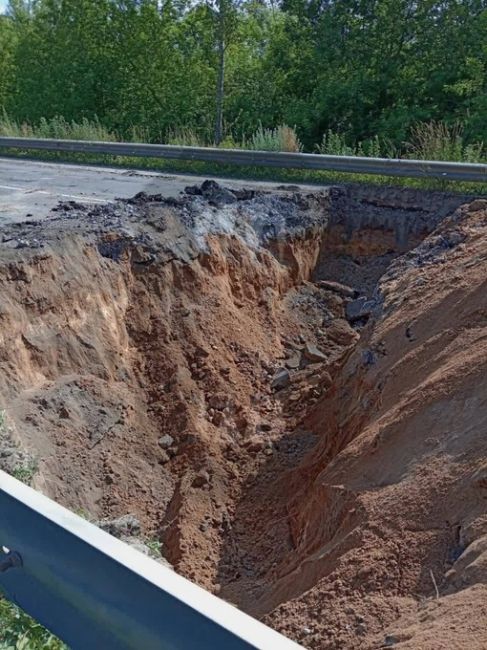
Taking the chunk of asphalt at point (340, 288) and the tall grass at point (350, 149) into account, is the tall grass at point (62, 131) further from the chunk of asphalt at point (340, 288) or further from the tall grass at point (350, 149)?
the chunk of asphalt at point (340, 288)

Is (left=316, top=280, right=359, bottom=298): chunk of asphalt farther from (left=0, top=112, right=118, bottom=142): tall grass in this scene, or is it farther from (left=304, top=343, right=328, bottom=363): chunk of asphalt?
(left=0, top=112, right=118, bottom=142): tall grass

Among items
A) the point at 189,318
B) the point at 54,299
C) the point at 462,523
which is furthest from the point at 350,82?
the point at 462,523

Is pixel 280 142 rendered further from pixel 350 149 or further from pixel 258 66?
pixel 258 66

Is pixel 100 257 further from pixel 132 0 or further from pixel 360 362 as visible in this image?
pixel 132 0

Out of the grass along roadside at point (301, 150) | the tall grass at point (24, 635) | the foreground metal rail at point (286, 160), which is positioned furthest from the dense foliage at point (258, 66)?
the tall grass at point (24, 635)

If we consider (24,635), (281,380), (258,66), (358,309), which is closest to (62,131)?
(258,66)
